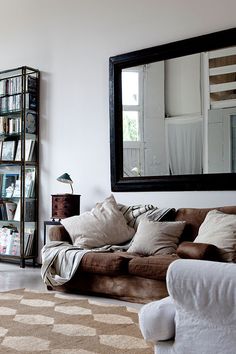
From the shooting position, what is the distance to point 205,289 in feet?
5.39

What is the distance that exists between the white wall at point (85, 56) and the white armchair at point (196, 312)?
2927 mm

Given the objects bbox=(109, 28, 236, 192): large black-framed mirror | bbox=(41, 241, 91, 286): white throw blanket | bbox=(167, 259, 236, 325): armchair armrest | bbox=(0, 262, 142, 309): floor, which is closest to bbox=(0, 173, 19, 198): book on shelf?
bbox=(0, 262, 142, 309): floor

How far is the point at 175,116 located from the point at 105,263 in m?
1.77

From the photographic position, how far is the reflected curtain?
→ 15.7 ft

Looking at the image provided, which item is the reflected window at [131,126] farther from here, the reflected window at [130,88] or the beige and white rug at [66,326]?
the beige and white rug at [66,326]

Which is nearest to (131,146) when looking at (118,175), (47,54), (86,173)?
(118,175)

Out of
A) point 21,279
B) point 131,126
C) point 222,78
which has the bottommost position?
point 21,279

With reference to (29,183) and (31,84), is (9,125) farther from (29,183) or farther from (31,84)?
(29,183)

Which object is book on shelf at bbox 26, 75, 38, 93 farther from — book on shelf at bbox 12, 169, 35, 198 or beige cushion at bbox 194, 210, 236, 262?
beige cushion at bbox 194, 210, 236, 262

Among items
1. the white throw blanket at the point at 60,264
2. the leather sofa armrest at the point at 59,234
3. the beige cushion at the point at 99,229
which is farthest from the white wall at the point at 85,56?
the white throw blanket at the point at 60,264

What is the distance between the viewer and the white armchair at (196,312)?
161 cm

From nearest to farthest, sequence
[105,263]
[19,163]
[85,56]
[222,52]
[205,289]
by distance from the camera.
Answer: [205,289] < [105,263] < [222,52] < [85,56] < [19,163]

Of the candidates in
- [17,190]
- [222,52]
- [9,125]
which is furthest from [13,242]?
[222,52]

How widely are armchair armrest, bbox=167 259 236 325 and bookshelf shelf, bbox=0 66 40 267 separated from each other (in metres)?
4.43
